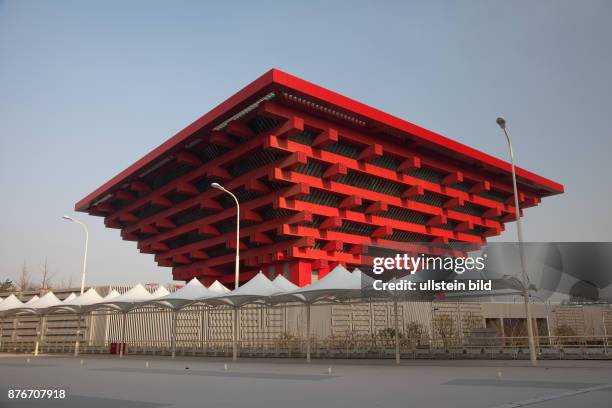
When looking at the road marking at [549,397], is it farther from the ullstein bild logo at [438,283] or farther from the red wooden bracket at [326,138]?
the red wooden bracket at [326,138]

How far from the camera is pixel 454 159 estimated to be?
48094 millimetres

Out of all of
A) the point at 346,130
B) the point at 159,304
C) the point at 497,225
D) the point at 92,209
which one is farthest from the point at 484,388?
the point at 92,209

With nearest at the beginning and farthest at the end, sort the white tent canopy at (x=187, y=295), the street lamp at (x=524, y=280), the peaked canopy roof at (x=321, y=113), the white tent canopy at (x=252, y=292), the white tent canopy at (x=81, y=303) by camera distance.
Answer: the street lamp at (x=524, y=280), the white tent canopy at (x=252, y=292), the white tent canopy at (x=187, y=295), the peaked canopy roof at (x=321, y=113), the white tent canopy at (x=81, y=303)

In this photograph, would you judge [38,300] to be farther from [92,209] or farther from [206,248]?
[92,209]

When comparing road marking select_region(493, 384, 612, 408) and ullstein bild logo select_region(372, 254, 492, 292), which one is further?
ullstein bild logo select_region(372, 254, 492, 292)

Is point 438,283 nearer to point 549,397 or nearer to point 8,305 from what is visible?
point 549,397

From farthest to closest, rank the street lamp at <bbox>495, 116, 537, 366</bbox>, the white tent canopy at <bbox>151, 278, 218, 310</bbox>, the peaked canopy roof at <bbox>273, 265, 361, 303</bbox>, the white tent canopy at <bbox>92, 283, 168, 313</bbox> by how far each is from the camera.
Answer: the white tent canopy at <bbox>92, 283, 168, 313</bbox>, the white tent canopy at <bbox>151, 278, 218, 310</bbox>, the peaked canopy roof at <bbox>273, 265, 361, 303</bbox>, the street lamp at <bbox>495, 116, 537, 366</bbox>

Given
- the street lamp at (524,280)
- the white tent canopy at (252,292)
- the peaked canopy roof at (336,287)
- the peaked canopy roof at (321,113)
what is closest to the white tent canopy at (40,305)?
the peaked canopy roof at (321,113)

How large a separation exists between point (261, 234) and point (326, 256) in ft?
18.3

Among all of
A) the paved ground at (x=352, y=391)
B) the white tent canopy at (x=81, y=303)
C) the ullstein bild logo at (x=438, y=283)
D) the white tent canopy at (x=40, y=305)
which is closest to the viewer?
the paved ground at (x=352, y=391)

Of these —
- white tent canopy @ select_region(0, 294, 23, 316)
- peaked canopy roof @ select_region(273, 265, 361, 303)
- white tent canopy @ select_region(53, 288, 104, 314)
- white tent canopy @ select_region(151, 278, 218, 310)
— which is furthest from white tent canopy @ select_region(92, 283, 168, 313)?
peaked canopy roof @ select_region(273, 265, 361, 303)

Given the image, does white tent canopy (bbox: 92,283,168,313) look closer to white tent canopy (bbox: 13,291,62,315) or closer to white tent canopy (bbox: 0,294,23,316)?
white tent canopy (bbox: 13,291,62,315)

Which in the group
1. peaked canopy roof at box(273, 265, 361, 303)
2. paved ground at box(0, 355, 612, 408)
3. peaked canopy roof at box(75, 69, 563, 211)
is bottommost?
paved ground at box(0, 355, 612, 408)

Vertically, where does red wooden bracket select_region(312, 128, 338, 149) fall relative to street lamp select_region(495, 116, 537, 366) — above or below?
above
